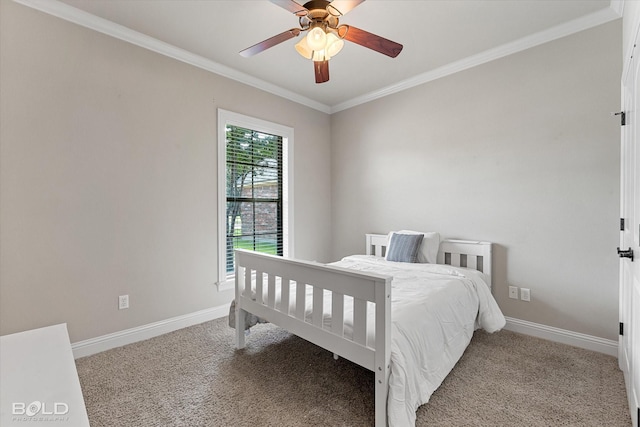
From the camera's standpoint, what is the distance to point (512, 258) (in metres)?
2.74

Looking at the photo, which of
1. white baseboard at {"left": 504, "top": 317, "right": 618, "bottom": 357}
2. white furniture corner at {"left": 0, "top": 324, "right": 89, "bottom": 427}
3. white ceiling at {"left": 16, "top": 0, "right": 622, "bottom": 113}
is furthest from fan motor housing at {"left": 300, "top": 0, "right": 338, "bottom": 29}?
white baseboard at {"left": 504, "top": 317, "right": 618, "bottom": 357}

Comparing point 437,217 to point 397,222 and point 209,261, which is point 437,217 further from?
point 209,261

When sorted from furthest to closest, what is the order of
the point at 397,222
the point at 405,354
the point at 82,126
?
the point at 397,222 → the point at 82,126 → the point at 405,354

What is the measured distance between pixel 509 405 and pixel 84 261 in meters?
3.10

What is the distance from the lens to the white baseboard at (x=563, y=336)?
229 cm

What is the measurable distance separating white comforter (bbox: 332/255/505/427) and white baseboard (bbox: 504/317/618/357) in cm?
52

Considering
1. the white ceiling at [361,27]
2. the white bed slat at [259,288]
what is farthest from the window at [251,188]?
the white bed slat at [259,288]

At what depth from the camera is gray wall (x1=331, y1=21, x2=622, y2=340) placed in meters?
2.32

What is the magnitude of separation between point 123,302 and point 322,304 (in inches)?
73.1

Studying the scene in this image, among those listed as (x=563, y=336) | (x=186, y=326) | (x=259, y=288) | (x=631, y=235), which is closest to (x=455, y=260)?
(x=563, y=336)

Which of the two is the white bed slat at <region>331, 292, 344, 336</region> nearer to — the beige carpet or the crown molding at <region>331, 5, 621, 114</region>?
the beige carpet

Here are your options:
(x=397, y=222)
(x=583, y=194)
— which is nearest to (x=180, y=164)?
(x=397, y=222)

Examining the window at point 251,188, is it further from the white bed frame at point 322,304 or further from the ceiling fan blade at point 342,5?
the ceiling fan blade at point 342,5

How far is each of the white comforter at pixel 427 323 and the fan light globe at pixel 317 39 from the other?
68.1 inches
